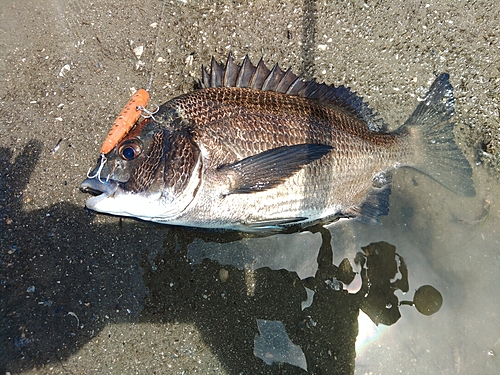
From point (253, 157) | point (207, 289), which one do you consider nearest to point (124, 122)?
point (253, 157)

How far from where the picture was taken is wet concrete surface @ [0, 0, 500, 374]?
2.38 m

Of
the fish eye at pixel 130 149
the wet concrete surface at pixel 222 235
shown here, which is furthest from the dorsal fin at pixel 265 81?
the fish eye at pixel 130 149

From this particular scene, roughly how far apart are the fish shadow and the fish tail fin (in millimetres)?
1235

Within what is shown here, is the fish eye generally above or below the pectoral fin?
below

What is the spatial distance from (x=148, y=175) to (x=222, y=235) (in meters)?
0.88

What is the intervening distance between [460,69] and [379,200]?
152cm

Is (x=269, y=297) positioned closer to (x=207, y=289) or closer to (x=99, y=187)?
(x=207, y=289)

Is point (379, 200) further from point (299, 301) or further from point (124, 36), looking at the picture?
point (124, 36)

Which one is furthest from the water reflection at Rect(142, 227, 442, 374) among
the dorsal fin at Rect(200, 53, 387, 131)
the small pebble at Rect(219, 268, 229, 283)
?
the dorsal fin at Rect(200, 53, 387, 131)

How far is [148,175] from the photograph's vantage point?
6.32 ft

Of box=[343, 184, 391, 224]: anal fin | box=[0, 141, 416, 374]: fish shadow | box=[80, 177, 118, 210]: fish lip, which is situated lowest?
box=[0, 141, 416, 374]: fish shadow

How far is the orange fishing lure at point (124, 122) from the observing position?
83.0 inches

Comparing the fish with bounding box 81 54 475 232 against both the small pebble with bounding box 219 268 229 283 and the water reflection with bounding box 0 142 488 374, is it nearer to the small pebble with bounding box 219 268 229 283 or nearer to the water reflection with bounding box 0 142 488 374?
the water reflection with bounding box 0 142 488 374

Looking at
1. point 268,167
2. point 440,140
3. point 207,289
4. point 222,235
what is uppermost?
point 440,140
